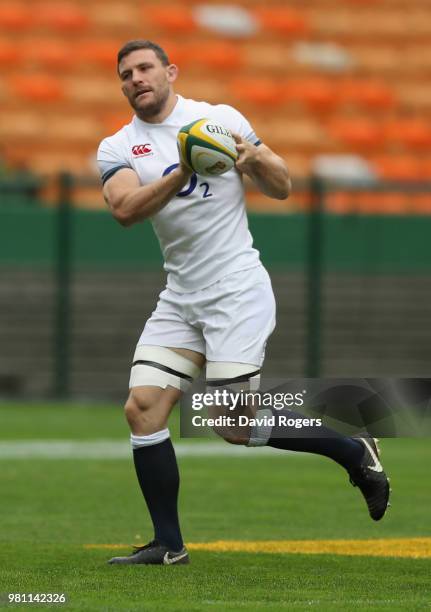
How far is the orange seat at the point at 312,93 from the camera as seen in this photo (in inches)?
763

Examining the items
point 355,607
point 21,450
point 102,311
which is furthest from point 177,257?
point 102,311

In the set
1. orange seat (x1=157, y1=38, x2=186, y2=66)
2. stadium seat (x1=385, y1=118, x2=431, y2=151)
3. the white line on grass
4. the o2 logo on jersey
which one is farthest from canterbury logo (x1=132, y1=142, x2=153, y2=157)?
stadium seat (x1=385, y1=118, x2=431, y2=151)

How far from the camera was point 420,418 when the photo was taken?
5891 millimetres

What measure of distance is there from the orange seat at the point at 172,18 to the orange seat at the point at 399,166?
325cm

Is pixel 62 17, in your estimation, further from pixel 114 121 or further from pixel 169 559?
pixel 169 559

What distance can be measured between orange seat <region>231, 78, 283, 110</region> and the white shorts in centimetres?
1310

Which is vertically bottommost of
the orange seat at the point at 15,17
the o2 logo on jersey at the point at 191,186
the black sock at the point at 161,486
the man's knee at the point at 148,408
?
the black sock at the point at 161,486

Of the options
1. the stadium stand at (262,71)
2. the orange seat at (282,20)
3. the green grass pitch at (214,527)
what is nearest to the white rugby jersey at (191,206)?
the green grass pitch at (214,527)

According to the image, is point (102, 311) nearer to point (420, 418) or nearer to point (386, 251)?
point (386, 251)

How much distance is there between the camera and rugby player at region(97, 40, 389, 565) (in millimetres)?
6031

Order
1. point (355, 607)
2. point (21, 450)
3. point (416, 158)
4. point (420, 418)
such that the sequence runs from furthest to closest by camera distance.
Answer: point (416, 158)
point (21, 450)
point (420, 418)
point (355, 607)

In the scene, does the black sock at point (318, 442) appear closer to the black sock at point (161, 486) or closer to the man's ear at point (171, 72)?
the black sock at point (161, 486)

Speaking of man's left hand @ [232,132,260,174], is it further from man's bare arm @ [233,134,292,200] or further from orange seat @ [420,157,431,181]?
orange seat @ [420,157,431,181]

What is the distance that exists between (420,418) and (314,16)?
51.1ft
